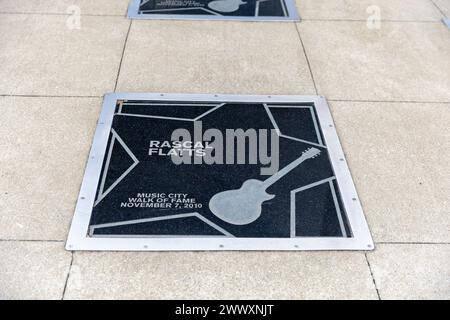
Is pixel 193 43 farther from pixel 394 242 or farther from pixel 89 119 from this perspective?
pixel 394 242

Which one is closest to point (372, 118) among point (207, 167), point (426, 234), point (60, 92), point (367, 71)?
point (367, 71)

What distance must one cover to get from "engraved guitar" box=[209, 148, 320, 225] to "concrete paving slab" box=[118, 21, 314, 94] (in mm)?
1249

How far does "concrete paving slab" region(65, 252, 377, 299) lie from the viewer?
292 centimetres

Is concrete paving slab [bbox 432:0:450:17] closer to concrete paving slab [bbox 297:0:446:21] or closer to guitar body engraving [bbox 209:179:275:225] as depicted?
concrete paving slab [bbox 297:0:446:21]

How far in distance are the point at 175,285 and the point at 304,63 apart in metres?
2.90

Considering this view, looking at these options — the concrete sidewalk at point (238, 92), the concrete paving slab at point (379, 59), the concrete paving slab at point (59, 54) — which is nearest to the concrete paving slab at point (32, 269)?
the concrete sidewalk at point (238, 92)

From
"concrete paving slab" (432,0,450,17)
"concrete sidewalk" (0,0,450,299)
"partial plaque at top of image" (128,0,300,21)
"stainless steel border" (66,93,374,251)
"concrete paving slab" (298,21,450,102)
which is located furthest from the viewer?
"concrete paving slab" (432,0,450,17)

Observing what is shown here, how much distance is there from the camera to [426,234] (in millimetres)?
3354

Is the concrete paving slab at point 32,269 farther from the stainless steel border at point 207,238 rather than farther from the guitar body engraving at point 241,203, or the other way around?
the guitar body engraving at point 241,203

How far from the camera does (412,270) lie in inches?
123

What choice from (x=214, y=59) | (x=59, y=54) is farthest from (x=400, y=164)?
(x=59, y=54)

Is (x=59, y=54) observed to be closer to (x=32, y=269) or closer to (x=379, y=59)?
(x=32, y=269)

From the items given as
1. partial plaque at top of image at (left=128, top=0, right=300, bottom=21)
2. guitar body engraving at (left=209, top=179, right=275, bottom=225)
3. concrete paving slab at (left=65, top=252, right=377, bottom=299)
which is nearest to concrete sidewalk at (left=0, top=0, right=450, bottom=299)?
concrete paving slab at (left=65, top=252, right=377, bottom=299)

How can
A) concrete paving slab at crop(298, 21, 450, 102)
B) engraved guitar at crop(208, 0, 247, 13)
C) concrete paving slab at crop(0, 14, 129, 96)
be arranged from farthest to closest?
engraved guitar at crop(208, 0, 247, 13) < concrete paving slab at crop(298, 21, 450, 102) < concrete paving slab at crop(0, 14, 129, 96)
